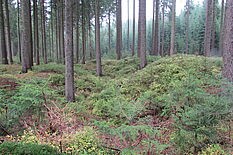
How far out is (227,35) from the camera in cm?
764

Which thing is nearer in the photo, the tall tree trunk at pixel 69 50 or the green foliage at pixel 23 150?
the green foliage at pixel 23 150

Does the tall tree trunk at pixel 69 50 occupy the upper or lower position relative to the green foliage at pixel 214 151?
upper

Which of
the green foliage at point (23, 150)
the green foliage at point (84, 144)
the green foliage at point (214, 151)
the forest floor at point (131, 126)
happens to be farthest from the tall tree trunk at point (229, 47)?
the green foliage at point (23, 150)

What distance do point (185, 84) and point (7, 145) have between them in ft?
14.0

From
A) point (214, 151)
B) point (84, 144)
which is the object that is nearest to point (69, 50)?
point (84, 144)

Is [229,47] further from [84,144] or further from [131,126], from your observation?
[84,144]

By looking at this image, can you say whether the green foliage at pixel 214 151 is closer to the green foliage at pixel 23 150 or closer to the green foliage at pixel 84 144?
the green foliage at pixel 84 144

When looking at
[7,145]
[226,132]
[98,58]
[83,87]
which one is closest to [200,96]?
[226,132]

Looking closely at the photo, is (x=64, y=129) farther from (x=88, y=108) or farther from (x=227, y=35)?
(x=227, y=35)

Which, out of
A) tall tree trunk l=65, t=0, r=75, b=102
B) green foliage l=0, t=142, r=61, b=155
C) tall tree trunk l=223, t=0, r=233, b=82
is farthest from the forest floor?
tall tree trunk l=65, t=0, r=75, b=102

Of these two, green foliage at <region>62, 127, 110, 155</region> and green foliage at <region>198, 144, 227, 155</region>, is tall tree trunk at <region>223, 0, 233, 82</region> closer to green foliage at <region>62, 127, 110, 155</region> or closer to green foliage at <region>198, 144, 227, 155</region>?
green foliage at <region>198, 144, 227, 155</region>

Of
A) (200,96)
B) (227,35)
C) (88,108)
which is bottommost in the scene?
(88,108)

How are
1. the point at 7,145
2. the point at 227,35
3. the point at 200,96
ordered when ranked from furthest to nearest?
the point at 227,35, the point at 200,96, the point at 7,145

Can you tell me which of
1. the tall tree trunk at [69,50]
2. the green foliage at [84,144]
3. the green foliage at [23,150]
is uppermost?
the tall tree trunk at [69,50]
